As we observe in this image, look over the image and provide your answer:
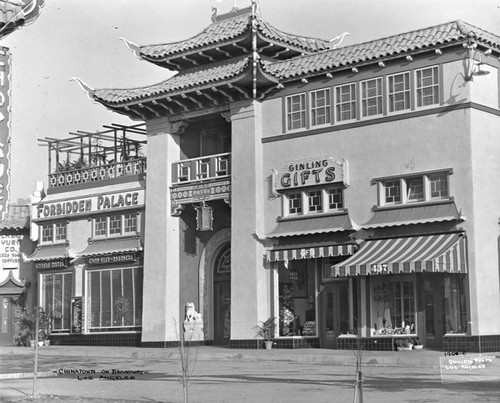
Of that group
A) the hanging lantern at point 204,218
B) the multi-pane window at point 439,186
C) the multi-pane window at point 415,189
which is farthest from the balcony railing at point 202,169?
the multi-pane window at point 439,186

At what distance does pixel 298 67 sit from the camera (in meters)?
35.0

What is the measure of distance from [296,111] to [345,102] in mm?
2114

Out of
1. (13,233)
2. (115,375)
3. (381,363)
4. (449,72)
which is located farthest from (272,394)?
(13,233)

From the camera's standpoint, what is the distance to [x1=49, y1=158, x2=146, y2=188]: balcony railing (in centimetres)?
4150

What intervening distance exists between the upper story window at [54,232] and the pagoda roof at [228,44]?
8.83 metres

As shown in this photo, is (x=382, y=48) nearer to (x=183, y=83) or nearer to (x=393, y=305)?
(x=393, y=305)

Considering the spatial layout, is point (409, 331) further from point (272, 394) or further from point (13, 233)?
point (13, 233)

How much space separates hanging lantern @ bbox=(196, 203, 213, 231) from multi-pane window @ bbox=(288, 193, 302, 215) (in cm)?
376

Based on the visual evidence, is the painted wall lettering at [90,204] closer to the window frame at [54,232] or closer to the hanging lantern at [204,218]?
the window frame at [54,232]

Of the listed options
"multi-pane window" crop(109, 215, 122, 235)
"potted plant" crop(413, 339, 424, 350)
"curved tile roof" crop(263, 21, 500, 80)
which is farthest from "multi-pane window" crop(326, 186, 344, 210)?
"multi-pane window" crop(109, 215, 122, 235)

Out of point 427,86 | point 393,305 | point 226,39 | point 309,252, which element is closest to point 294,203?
point 309,252

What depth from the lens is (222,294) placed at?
129ft

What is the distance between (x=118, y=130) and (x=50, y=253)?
20.7ft

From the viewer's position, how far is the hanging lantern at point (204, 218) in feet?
124
